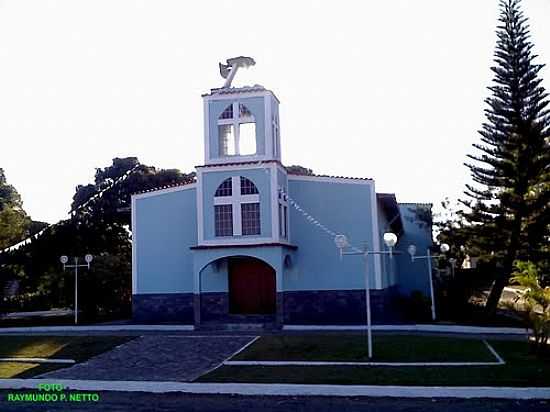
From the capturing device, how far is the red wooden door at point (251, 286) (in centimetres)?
2078

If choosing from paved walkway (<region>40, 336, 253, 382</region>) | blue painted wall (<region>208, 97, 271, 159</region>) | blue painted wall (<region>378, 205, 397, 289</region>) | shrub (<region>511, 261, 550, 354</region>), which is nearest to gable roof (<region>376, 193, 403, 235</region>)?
blue painted wall (<region>378, 205, 397, 289</region>)

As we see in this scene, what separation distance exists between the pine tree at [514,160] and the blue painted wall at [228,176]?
726 centimetres

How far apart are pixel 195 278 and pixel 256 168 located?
3.97m

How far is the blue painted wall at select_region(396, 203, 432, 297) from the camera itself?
28.1 metres

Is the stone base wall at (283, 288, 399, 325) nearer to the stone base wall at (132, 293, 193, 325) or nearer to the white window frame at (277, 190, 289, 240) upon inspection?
the white window frame at (277, 190, 289, 240)

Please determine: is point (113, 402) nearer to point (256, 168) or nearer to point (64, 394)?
point (64, 394)

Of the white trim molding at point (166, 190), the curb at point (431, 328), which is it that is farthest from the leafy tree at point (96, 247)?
the curb at point (431, 328)

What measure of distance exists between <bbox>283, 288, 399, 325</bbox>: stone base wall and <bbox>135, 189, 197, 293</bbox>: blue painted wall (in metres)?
3.74

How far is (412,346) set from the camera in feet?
45.2

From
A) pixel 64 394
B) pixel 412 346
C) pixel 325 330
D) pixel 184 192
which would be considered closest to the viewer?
pixel 64 394

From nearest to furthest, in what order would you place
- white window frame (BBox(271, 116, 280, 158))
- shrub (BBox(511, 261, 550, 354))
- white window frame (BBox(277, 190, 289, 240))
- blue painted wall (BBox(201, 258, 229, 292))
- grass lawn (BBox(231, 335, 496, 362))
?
1. shrub (BBox(511, 261, 550, 354))
2. grass lawn (BBox(231, 335, 496, 362))
3. white window frame (BBox(277, 190, 289, 240))
4. white window frame (BBox(271, 116, 280, 158))
5. blue painted wall (BBox(201, 258, 229, 292))

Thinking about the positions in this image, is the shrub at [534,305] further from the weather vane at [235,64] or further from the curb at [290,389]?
the weather vane at [235,64]

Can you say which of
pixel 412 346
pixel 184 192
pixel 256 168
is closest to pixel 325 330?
pixel 412 346

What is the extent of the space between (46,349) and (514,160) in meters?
15.2
